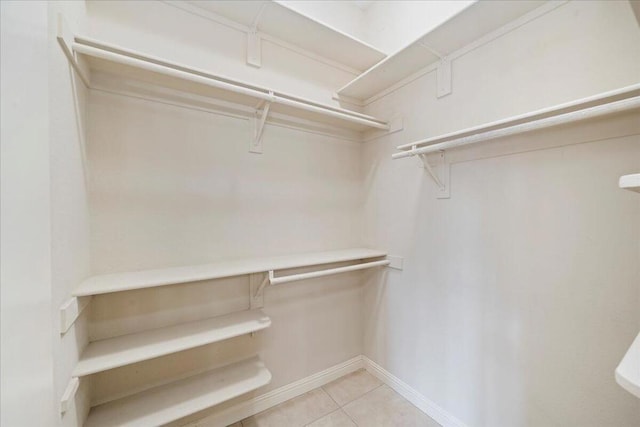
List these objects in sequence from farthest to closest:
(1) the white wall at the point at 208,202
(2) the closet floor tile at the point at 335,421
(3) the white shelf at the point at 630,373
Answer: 1. (2) the closet floor tile at the point at 335,421
2. (1) the white wall at the point at 208,202
3. (3) the white shelf at the point at 630,373

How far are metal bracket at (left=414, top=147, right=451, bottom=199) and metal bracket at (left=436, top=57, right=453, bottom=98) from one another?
0.40 m

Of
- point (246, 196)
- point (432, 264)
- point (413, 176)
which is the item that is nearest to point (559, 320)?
point (432, 264)

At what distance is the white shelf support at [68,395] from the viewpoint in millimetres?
885

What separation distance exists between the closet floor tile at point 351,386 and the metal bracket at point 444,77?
2.25 metres

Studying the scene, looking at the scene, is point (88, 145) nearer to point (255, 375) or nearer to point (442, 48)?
point (255, 375)

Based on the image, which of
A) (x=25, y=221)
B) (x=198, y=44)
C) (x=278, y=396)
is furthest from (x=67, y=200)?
(x=278, y=396)

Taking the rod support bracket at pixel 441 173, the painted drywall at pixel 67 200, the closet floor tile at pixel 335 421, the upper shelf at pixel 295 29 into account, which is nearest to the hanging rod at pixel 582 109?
the rod support bracket at pixel 441 173

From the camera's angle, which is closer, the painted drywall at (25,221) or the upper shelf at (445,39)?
the painted drywall at (25,221)

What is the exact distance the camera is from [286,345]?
1.88m

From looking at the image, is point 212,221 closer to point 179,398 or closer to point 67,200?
point 67,200

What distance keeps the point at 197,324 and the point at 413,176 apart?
174 cm

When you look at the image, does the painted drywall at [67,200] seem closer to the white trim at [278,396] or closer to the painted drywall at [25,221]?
the painted drywall at [25,221]

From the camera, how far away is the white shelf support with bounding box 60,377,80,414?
0.89 metres

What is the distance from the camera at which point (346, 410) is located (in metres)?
1.76
